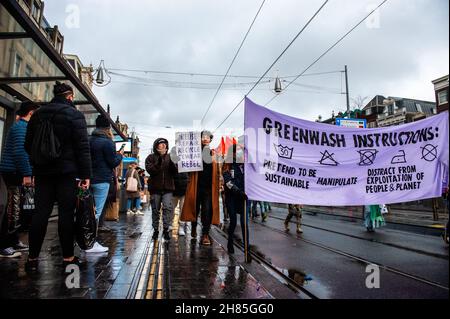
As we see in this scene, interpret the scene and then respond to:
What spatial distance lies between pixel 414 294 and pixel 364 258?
1.80 m

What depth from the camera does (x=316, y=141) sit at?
14.7 feet

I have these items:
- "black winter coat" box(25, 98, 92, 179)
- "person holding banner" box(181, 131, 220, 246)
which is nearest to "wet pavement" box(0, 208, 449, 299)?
"person holding banner" box(181, 131, 220, 246)

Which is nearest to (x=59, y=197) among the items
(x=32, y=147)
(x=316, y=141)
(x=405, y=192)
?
(x=32, y=147)

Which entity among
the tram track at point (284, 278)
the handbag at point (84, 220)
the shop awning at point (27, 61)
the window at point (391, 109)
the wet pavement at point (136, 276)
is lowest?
the tram track at point (284, 278)

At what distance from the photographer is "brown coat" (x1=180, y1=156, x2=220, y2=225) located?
6367mm

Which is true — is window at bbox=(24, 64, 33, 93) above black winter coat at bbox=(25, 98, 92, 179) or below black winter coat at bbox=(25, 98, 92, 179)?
above

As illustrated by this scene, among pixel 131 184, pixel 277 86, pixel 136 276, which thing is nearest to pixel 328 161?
pixel 136 276

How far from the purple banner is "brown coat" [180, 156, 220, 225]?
207 centimetres

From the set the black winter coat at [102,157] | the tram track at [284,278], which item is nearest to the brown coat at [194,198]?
the tram track at [284,278]

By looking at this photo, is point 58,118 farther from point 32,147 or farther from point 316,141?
point 316,141

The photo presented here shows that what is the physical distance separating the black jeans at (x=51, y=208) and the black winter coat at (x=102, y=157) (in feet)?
5.13

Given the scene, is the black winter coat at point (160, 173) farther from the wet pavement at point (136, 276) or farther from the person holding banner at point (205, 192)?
the wet pavement at point (136, 276)

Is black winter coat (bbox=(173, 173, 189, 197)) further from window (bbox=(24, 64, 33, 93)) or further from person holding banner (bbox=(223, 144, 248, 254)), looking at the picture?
window (bbox=(24, 64, 33, 93))

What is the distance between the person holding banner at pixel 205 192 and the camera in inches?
249
